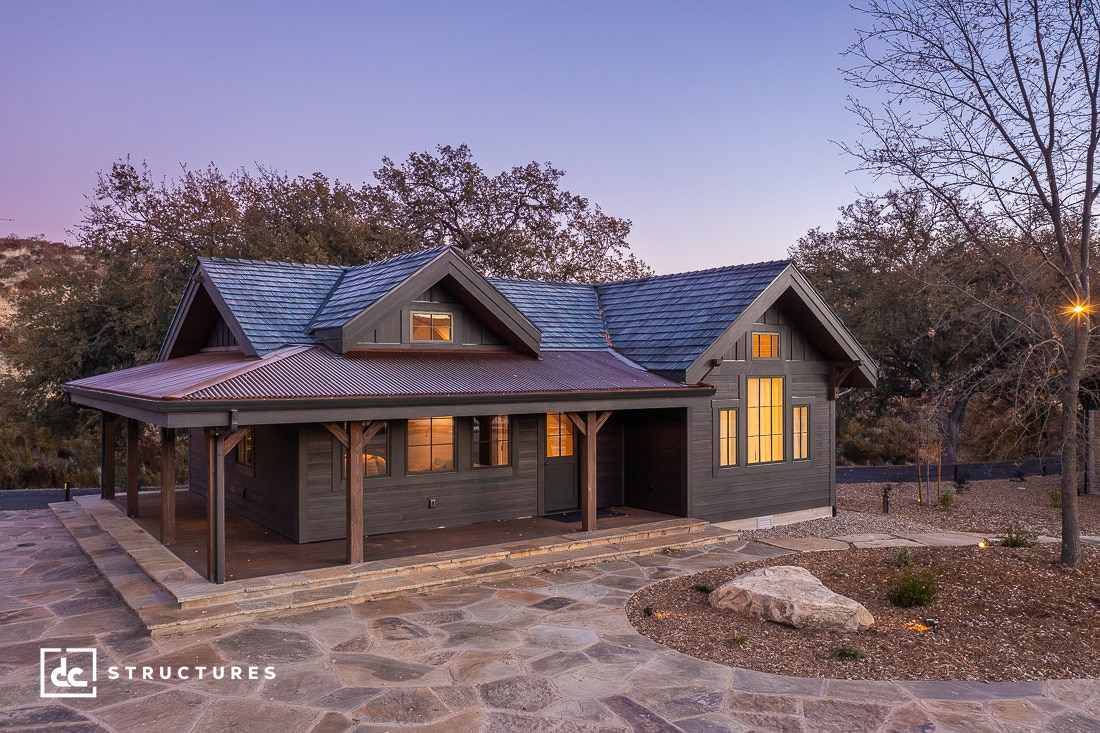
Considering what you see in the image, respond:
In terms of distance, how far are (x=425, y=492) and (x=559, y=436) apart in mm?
2751

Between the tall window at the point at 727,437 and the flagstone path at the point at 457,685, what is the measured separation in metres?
5.42

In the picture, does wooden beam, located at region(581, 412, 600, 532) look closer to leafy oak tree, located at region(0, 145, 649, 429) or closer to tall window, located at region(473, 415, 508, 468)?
tall window, located at region(473, 415, 508, 468)

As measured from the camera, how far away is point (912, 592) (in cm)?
751

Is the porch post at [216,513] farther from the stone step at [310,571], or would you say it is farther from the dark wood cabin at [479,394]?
the stone step at [310,571]

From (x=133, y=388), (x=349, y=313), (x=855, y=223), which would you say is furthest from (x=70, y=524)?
(x=855, y=223)

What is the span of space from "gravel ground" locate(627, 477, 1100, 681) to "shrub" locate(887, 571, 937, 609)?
3.6 inches

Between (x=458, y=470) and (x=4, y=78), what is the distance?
19598 mm

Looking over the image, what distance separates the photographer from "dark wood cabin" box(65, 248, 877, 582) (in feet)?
30.2

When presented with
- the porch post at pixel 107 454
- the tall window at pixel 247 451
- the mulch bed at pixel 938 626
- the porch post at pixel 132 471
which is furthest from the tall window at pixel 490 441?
the porch post at pixel 107 454

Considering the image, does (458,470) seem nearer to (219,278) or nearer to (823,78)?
(219,278)

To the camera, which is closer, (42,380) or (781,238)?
(42,380)

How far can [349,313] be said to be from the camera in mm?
10664

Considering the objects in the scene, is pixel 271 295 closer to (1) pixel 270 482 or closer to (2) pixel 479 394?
(1) pixel 270 482

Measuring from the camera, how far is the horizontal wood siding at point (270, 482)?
10.4m
